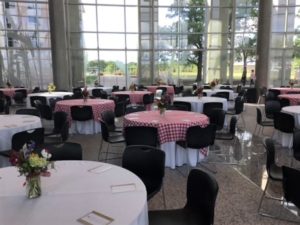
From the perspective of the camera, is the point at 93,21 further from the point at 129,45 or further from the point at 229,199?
the point at 229,199

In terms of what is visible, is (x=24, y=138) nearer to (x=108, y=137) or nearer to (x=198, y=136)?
(x=108, y=137)

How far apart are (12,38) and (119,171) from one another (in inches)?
507

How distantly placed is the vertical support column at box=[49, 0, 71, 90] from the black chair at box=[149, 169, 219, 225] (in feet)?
34.1

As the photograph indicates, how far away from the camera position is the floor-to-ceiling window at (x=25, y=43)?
12992mm

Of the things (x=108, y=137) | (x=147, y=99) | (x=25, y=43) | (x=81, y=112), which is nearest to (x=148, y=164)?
(x=108, y=137)

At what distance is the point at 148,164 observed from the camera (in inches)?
109

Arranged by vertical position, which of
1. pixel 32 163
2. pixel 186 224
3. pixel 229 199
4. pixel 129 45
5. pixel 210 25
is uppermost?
pixel 210 25

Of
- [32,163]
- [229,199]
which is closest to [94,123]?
[229,199]

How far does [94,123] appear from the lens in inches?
274

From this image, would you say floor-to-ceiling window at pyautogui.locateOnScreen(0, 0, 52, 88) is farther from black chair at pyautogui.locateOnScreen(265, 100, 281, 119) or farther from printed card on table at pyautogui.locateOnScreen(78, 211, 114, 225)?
printed card on table at pyautogui.locateOnScreen(78, 211, 114, 225)

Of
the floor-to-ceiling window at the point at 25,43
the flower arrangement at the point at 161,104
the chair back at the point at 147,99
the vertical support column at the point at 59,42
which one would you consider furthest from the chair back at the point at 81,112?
the floor-to-ceiling window at the point at 25,43

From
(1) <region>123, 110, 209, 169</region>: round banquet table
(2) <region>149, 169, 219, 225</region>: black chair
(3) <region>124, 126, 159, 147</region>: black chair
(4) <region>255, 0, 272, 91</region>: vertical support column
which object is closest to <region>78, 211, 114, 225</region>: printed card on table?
(2) <region>149, 169, 219, 225</region>: black chair

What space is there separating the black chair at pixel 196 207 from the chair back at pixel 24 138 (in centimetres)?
199

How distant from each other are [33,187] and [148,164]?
3.81 feet
